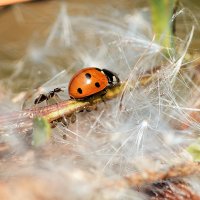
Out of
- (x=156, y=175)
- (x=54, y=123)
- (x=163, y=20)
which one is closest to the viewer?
(x=156, y=175)

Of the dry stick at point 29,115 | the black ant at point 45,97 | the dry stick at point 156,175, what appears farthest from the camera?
the black ant at point 45,97

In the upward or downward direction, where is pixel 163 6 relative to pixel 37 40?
downward

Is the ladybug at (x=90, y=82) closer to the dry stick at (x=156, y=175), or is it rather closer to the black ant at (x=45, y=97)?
the black ant at (x=45, y=97)

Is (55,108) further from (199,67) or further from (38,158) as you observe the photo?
(199,67)

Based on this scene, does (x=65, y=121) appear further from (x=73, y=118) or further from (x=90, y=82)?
(x=90, y=82)

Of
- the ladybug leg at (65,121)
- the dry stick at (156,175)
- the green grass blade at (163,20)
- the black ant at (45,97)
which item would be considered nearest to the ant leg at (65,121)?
the ladybug leg at (65,121)

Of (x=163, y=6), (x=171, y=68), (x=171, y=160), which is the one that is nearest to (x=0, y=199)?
(x=171, y=160)

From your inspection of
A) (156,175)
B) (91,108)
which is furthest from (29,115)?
(156,175)
